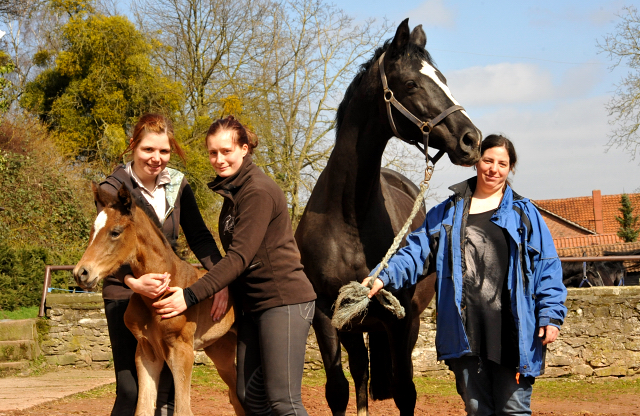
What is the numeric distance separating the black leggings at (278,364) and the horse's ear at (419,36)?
6.68ft

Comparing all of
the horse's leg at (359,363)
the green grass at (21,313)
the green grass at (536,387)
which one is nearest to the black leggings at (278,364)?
the horse's leg at (359,363)

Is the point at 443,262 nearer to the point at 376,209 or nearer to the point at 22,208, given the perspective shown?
the point at 376,209

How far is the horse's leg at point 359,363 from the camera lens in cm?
469

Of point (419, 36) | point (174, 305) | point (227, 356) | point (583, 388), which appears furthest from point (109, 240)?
point (583, 388)

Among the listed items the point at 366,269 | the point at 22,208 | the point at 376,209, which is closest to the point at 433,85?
the point at 376,209

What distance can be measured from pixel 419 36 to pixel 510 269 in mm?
1789

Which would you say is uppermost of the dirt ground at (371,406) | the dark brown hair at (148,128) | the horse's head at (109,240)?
the dark brown hair at (148,128)

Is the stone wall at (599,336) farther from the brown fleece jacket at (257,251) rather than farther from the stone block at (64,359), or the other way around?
the brown fleece jacket at (257,251)

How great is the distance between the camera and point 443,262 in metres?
3.36

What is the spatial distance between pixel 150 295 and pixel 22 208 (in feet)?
41.7

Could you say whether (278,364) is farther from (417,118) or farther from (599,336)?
(599,336)

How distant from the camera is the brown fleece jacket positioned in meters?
2.85

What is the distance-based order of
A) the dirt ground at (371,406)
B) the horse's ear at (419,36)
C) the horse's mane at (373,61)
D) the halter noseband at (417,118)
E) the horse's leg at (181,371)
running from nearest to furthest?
1. the horse's leg at (181,371)
2. the halter noseband at (417,118)
3. the horse's mane at (373,61)
4. the horse's ear at (419,36)
5. the dirt ground at (371,406)

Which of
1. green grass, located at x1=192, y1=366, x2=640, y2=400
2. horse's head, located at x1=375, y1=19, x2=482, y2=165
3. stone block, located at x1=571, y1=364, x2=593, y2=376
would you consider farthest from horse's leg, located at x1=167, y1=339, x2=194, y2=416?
stone block, located at x1=571, y1=364, x2=593, y2=376
